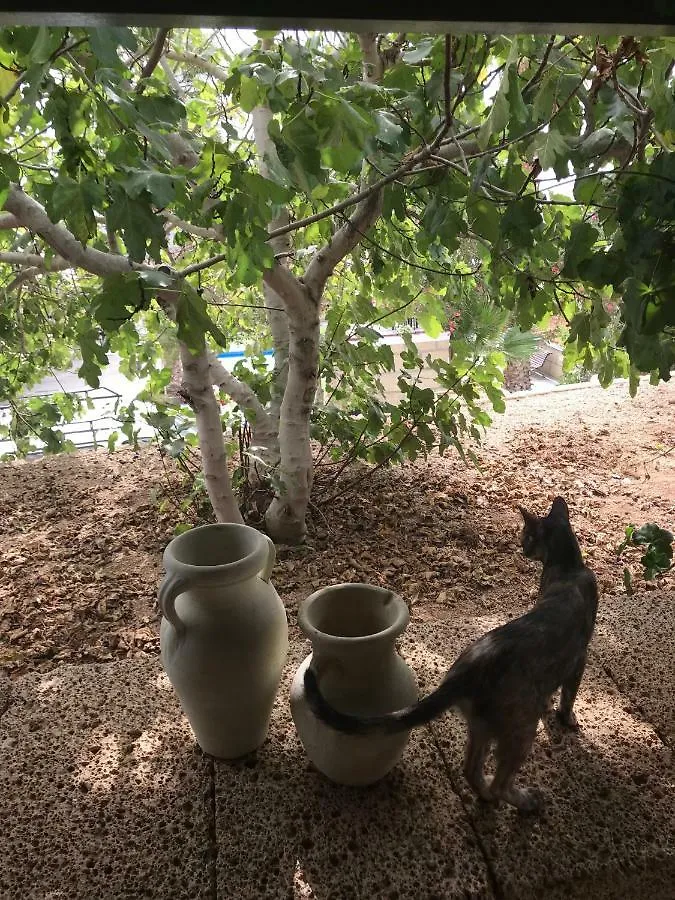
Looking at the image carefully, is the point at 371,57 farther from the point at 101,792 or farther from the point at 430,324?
the point at 101,792

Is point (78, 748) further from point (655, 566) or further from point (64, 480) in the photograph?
point (64, 480)

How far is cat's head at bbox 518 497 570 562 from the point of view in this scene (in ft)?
5.64

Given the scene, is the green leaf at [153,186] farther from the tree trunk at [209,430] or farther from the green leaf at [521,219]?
the tree trunk at [209,430]

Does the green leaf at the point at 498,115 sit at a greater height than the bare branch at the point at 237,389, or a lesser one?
greater

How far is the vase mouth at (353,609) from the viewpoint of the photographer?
1.64 meters

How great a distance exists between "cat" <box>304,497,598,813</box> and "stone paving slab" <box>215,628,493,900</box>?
164 mm

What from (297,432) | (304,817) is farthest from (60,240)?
(304,817)

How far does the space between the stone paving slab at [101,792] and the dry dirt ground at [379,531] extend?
0.34 m

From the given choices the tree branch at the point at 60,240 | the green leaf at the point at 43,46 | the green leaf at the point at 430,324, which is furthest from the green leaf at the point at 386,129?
the green leaf at the point at 430,324

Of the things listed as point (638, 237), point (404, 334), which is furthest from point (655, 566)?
point (404, 334)

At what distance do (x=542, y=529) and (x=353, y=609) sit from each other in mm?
528

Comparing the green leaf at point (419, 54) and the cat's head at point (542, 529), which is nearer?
the green leaf at point (419, 54)

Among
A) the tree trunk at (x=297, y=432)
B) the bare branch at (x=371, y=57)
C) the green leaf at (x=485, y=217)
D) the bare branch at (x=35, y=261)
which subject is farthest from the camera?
the bare branch at (x=35, y=261)

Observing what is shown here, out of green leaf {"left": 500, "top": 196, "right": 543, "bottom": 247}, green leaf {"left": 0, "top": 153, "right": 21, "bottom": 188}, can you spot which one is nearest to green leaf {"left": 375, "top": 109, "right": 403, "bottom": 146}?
green leaf {"left": 500, "top": 196, "right": 543, "bottom": 247}
